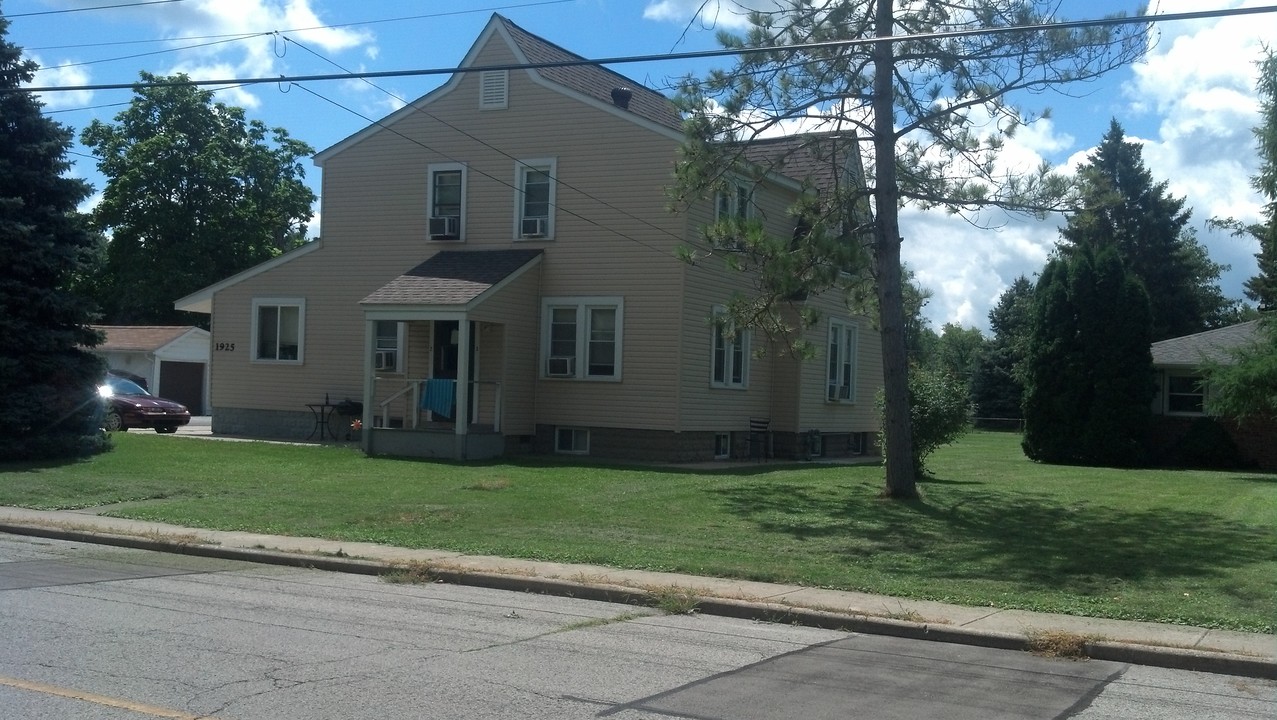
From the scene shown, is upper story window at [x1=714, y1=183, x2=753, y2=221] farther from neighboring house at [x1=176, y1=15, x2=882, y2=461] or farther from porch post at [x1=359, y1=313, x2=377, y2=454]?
porch post at [x1=359, y1=313, x2=377, y2=454]

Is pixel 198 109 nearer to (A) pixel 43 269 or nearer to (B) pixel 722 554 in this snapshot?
(A) pixel 43 269

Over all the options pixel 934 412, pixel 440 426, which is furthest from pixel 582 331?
pixel 934 412

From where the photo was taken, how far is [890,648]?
9.47m

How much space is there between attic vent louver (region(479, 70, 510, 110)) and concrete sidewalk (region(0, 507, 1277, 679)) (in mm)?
13529

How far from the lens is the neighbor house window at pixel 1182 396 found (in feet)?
104

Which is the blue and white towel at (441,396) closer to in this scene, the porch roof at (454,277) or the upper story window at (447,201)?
the porch roof at (454,277)

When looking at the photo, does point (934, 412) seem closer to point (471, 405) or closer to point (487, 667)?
point (471, 405)

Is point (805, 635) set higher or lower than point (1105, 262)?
lower

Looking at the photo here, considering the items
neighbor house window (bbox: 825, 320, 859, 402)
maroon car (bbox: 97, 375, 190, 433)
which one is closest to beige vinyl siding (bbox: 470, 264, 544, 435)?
neighbor house window (bbox: 825, 320, 859, 402)

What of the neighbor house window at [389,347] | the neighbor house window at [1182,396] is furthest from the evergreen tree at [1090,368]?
the neighbor house window at [389,347]

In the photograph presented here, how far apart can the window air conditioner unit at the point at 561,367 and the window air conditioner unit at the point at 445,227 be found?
3799 mm

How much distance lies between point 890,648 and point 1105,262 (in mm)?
24137

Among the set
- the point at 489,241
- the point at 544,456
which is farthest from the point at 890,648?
the point at 489,241

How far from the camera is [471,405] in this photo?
999 inches
